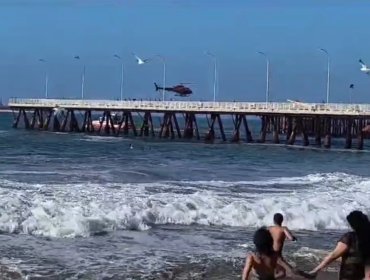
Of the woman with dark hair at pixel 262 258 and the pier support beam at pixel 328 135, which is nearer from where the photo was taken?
the woman with dark hair at pixel 262 258

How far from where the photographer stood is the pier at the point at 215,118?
171 feet

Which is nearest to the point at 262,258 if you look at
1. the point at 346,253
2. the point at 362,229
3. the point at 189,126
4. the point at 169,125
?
the point at 346,253

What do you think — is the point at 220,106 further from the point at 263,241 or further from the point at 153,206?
the point at 263,241

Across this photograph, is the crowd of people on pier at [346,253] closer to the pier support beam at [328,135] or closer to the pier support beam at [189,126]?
the pier support beam at [328,135]

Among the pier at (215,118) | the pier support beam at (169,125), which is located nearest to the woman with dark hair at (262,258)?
the pier at (215,118)

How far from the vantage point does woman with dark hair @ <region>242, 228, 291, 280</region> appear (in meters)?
6.66

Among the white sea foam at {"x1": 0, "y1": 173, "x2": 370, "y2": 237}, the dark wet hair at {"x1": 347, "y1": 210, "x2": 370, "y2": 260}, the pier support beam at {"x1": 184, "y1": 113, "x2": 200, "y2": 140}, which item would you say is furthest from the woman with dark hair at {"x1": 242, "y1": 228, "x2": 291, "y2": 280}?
the pier support beam at {"x1": 184, "y1": 113, "x2": 200, "y2": 140}

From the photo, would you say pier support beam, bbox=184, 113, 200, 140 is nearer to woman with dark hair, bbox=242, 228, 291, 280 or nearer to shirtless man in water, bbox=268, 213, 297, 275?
shirtless man in water, bbox=268, 213, 297, 275

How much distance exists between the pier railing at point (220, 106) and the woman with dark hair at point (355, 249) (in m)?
43.9

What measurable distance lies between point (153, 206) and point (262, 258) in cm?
924

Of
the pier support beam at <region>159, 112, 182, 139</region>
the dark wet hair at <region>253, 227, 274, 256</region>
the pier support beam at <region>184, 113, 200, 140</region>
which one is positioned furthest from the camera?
the pier support beam at <region>159, 112, 182, 139</region>

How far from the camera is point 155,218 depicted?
50.4ft

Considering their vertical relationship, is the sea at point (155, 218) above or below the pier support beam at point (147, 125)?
below

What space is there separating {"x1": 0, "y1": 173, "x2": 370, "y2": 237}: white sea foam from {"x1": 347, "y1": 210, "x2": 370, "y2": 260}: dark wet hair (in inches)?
283
